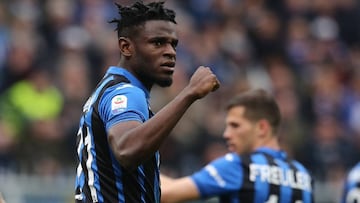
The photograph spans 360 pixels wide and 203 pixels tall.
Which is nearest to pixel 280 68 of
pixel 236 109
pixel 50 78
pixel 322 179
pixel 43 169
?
pixel 322 179

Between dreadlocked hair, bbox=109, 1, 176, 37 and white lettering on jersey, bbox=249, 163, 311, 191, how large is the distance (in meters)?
1.92

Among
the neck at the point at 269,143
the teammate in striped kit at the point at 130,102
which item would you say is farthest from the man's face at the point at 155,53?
the neck at the point at 269,143

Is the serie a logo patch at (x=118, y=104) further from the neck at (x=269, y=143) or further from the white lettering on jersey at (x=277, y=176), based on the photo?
the neck at (x=269, y=143)

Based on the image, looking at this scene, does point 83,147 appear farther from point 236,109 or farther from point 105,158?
point 236,109

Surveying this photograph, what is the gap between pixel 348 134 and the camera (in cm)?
1596

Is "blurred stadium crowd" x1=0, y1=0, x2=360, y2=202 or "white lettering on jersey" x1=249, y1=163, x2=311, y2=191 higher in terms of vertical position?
"blurred stadium crowd" x1=0, y1=0, x2=360, y2=202

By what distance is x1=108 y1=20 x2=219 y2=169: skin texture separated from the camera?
5859mm

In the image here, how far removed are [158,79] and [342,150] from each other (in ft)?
30.7

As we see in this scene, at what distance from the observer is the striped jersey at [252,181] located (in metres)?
7.96

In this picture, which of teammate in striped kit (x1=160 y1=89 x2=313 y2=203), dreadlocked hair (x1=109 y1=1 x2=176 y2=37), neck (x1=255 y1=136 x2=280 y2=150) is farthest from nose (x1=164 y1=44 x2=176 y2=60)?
neck (x1=255 y1=136 x2=280 y2=150)

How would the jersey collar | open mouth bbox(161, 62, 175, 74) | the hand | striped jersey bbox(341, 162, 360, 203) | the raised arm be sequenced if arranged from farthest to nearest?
striped jersey bbox(341, 162, 360, 203)
the jersey collar
open mouth bbox(161, 62, 175, 74)
the hand
the raised arm

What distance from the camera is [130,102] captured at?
608 centimetres

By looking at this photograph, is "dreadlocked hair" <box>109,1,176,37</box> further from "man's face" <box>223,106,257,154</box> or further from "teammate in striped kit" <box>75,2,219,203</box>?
"man's face" <box>223,106,257,154</box>

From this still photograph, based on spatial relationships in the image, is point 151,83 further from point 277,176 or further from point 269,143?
point 269,143
